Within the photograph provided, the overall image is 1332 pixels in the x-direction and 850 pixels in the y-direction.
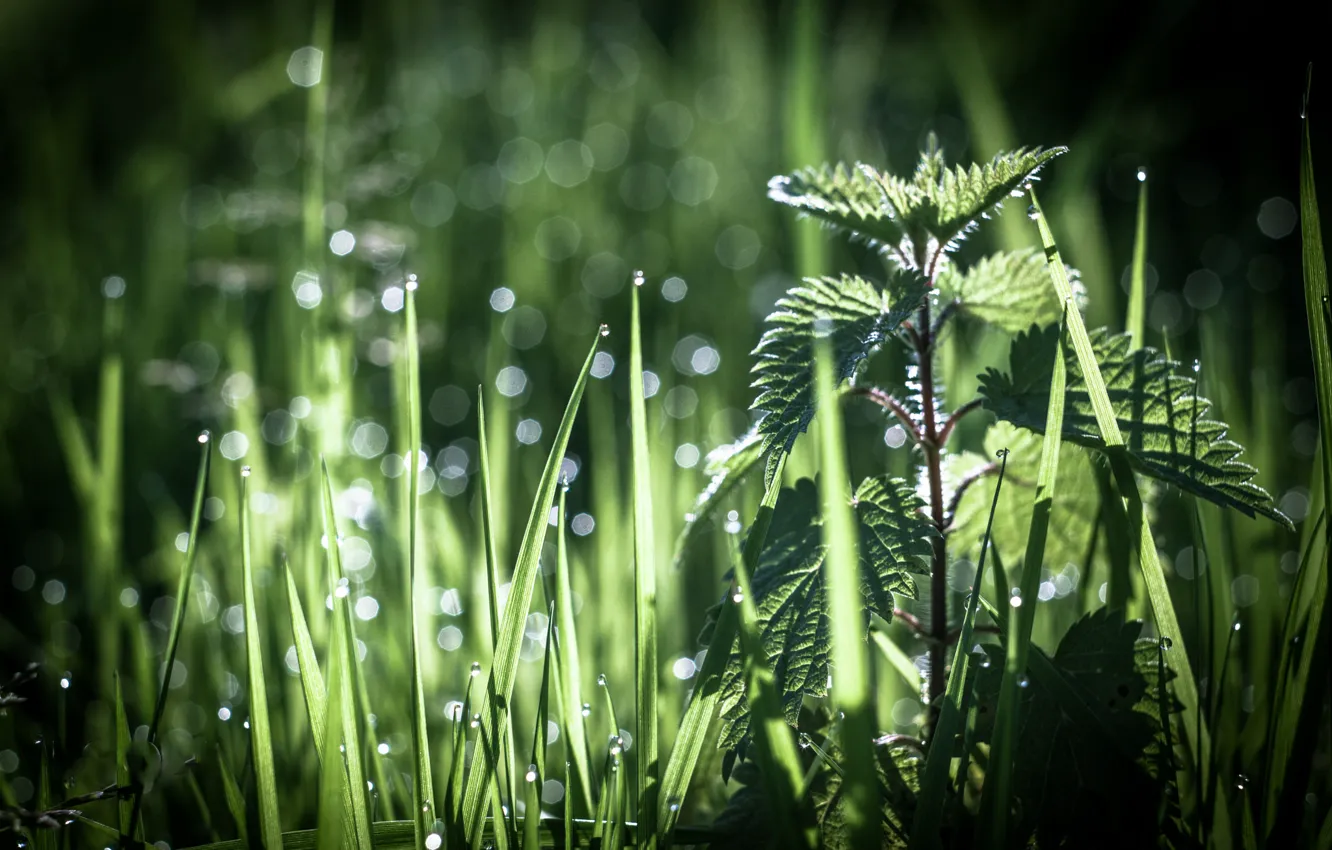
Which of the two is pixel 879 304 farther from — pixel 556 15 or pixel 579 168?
pixel 556 15

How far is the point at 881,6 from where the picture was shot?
400cm

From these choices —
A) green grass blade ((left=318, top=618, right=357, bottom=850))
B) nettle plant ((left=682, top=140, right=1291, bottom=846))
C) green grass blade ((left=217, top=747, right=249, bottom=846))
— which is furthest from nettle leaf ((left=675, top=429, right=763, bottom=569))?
green grass blade ((left=217, top=747, right=249, bottom=846))

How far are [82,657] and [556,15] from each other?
3.20 meters

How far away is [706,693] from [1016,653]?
0.82 feet

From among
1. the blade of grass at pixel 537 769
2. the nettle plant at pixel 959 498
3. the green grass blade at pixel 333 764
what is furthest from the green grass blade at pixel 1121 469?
the green grass blade at pixel 333 764

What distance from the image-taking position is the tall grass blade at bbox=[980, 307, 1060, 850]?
71 cm

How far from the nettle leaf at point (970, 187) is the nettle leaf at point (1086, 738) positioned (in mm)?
381

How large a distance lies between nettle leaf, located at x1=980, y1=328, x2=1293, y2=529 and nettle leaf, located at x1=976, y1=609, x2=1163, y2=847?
14cm

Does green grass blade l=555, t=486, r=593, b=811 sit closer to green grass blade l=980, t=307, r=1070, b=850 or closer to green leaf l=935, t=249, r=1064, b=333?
green grass blade l=980, t=307, r=1070, b=850

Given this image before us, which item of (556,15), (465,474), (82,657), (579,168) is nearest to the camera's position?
(82,657)

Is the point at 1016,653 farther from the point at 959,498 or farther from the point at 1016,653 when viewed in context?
the point at 959,498

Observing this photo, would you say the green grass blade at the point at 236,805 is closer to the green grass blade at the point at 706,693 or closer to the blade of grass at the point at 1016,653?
the green grass blade at the point at 706,693

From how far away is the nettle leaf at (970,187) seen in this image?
79cm

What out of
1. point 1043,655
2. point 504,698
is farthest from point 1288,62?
point 504,698
